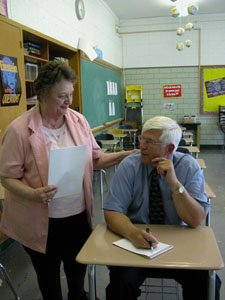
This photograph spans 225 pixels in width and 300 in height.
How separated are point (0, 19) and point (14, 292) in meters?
2.35

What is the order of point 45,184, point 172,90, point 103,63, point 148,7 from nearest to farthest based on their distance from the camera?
point 45,184 → point 103,63 → point 148,7 → point 172,90

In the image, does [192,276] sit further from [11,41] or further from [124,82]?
[124,82]

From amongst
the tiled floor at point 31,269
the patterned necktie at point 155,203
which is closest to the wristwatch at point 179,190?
the patterned necktie at point 155,203

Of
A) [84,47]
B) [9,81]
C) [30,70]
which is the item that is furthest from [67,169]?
[84,47]

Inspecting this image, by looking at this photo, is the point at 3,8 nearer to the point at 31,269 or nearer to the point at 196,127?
the point at 31,269

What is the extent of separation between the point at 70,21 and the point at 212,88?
204 inches

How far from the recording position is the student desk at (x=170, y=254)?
1.25m

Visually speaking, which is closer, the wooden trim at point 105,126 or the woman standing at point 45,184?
the woman standing at point 45,184

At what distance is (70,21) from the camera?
4.93 m

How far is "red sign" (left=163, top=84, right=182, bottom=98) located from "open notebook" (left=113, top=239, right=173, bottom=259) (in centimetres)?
792

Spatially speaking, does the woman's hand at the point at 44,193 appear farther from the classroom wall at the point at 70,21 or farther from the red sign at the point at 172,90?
the red sign at the point at 172,90

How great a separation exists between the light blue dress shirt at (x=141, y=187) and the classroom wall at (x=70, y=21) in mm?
2412

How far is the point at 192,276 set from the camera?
5.06ft

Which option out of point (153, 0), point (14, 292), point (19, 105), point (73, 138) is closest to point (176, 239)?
point (73, 138)
